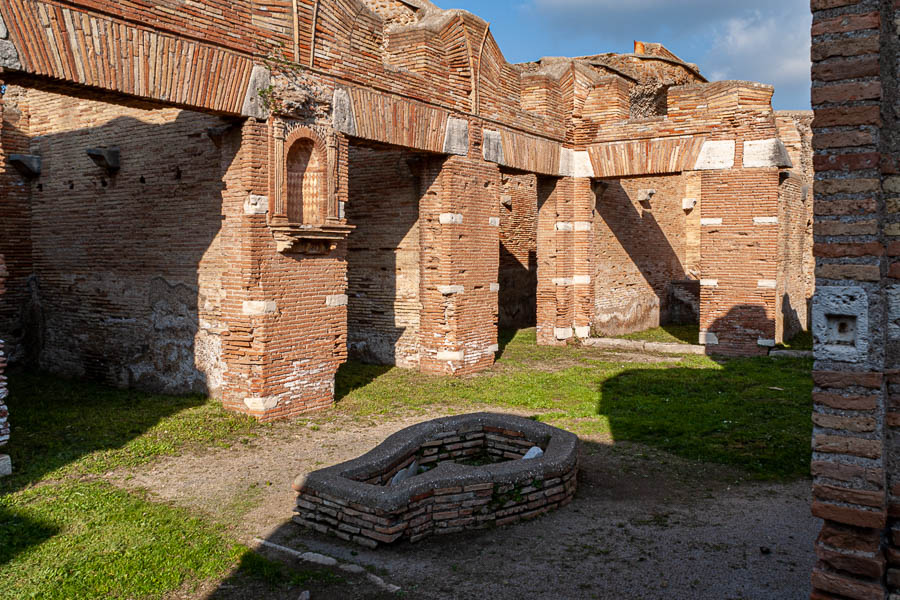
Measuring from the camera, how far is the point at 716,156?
12617mm

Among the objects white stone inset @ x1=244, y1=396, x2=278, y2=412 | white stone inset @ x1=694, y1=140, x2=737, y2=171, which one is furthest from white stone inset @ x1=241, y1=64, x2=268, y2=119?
white stone inset @ x1=694, y1=140, x2=737, y2=171

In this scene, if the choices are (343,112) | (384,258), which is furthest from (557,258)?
(343,112)

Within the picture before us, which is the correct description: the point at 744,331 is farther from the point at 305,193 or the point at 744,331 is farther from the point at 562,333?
the point at 305,193

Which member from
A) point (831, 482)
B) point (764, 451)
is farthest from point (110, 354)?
point (831, 482)

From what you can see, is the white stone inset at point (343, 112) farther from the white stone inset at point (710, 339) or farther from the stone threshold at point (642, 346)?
the white stone inset at point (710, 339)

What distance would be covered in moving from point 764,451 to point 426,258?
227 inches

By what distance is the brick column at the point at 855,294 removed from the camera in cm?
325

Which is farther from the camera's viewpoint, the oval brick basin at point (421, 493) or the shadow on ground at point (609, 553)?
the oval brick basin at point (421, 493)

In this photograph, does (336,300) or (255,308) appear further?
(336,300)

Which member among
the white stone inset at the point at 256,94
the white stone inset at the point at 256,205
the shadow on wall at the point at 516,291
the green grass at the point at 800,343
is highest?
the white stone inset at the point at 256,94

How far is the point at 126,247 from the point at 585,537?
24.2 feet

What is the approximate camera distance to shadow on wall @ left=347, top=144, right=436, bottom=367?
11.2 meters

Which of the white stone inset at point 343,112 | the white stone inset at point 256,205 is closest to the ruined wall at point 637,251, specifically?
the white stone inset at point 343,112

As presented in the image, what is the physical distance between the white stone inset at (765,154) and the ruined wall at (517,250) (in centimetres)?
573
